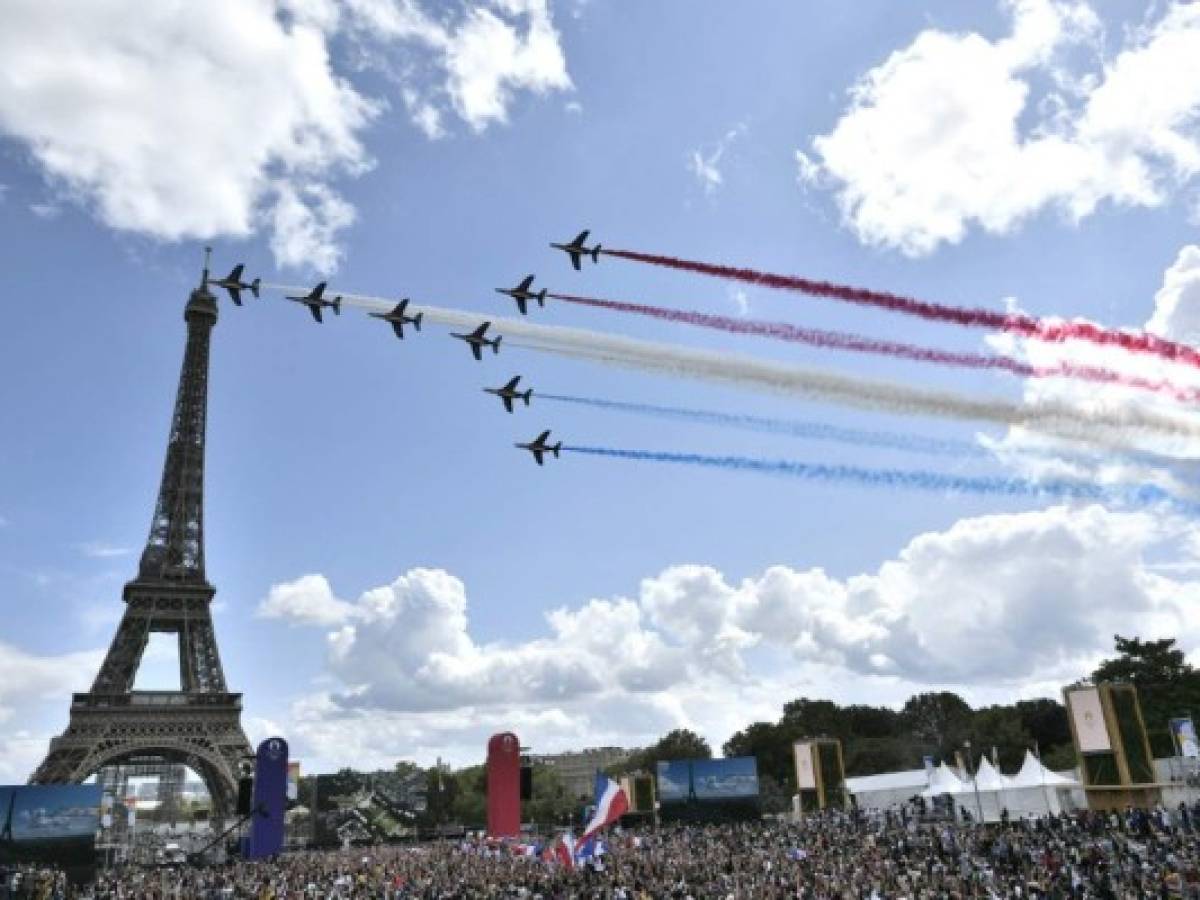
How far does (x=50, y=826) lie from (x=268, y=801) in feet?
51.6

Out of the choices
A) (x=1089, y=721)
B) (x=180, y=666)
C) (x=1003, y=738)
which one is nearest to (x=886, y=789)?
(x=1089, y=721)

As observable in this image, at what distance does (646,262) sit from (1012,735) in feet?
247

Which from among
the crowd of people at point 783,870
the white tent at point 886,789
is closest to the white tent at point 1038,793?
the crowd of people at point 783,870

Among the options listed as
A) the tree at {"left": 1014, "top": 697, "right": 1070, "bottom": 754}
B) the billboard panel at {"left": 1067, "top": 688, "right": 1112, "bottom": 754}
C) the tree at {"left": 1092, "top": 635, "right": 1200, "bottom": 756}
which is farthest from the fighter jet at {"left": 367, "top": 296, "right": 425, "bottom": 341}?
the tree at {"left": 1014, "top": 697, "right": 1070, "bottom": 754}

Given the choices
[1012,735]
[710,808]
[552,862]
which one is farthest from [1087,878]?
[1012,735]

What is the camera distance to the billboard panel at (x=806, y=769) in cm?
7160

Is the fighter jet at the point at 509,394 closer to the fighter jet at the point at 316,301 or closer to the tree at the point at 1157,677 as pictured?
the fighter jet at the point at 316,301

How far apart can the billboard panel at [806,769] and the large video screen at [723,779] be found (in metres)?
3.96

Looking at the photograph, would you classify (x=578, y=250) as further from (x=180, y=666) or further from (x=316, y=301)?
(x=180, y=666)

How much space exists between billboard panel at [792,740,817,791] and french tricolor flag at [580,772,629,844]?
36.3 meters

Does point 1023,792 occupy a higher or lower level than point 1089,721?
lower

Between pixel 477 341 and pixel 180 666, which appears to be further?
pixel 180 666

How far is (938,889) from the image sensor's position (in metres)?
27.0

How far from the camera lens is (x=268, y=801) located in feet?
165
